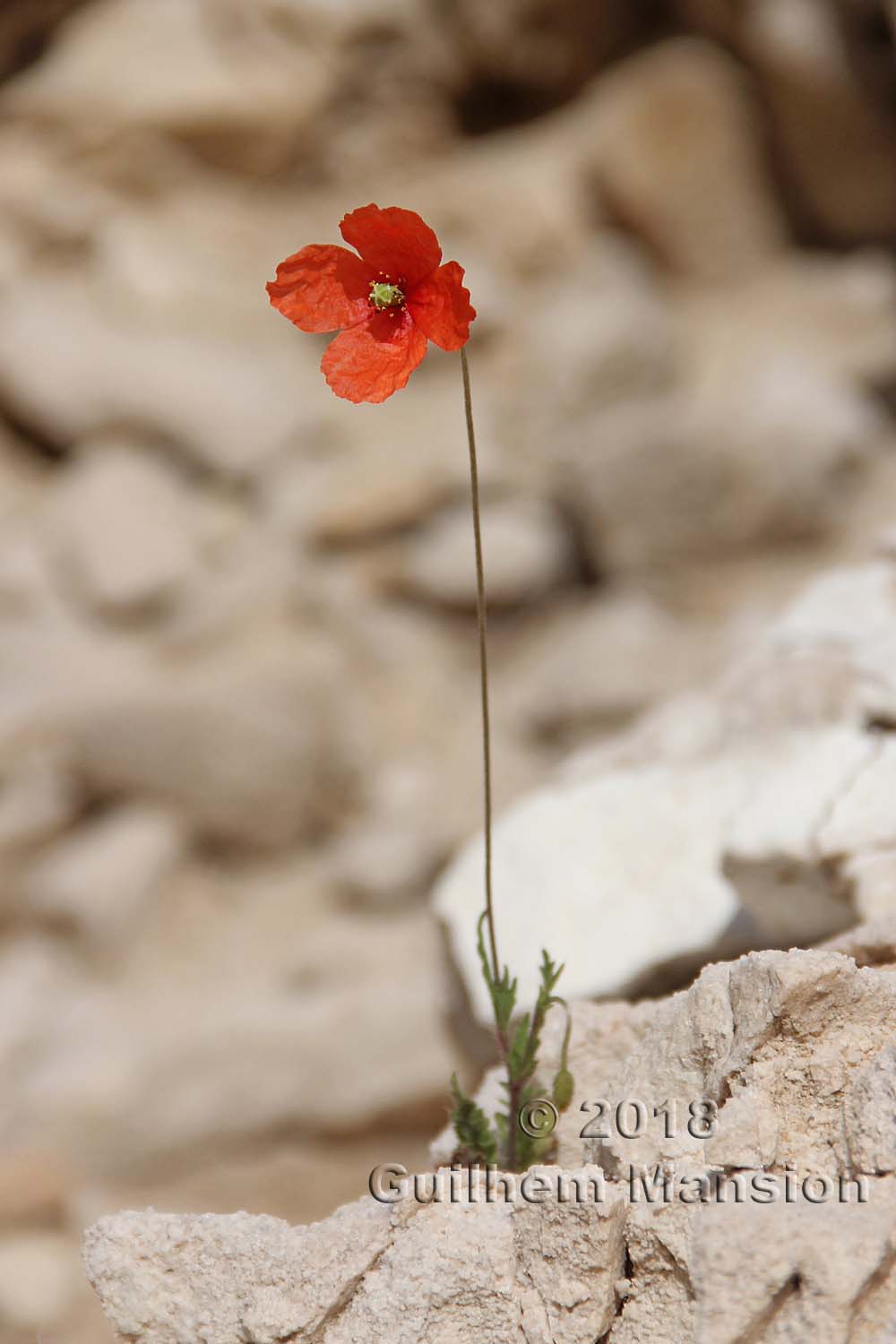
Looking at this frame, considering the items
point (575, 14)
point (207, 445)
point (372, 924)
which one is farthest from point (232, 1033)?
point (575, 14)

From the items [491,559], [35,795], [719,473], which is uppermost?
[719,473]

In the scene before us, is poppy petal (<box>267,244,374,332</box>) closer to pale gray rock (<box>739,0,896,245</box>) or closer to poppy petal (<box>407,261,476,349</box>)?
poppy petal (<box>407,261,476,349</box>)

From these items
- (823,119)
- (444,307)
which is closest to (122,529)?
(823,119)

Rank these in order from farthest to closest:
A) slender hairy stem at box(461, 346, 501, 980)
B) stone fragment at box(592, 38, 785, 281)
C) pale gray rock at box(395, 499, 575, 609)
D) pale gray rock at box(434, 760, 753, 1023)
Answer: stone fragment at box(592, 38, 785, 281) < pale gray rock at box(395, 499, 575, 609) < pale gray rock at box(434, 760, 753, 1023) < slender hairy stem at box(461, 346, 501, 980)

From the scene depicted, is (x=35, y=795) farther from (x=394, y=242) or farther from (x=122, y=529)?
(x=394, y=242)

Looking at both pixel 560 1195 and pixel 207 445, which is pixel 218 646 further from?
pixel 560 1195

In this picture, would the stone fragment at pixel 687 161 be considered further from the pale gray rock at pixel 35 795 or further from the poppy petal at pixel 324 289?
the poppy petal at pixel 324 289

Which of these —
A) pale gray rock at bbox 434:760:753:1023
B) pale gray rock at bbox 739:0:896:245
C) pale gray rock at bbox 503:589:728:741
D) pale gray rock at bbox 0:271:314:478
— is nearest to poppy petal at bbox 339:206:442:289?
pale gray rock at bbox 434:760:753:1023

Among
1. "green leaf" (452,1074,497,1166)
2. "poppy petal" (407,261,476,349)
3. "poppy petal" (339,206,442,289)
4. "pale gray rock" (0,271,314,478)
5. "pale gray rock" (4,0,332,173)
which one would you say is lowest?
"green leaf" (452,1074,497,1166)
